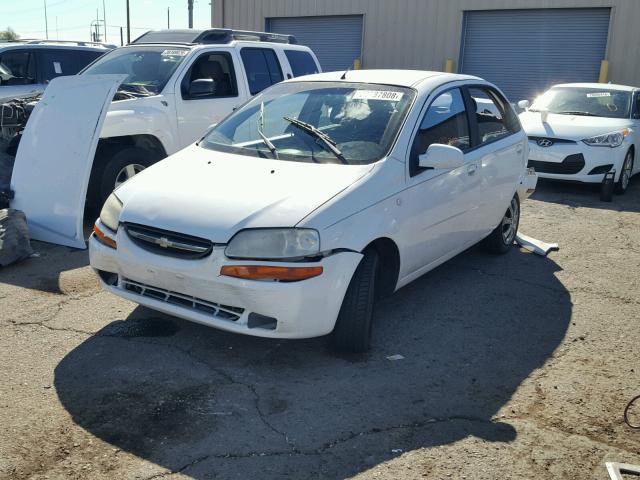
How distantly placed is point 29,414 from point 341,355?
1806 mm

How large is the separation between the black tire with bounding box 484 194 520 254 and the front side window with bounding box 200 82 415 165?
2.06m

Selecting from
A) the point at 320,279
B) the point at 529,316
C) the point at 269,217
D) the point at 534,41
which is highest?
the point at 534,41

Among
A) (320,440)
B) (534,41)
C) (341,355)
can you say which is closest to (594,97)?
(534,41)

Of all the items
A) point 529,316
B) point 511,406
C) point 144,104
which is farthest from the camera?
point 144,104

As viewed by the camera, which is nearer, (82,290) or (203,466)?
(203,466)

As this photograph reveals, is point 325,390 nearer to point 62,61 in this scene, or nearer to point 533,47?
point 62,61

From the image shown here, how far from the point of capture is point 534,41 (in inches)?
686

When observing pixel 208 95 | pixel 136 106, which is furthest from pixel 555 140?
pixel 136 106

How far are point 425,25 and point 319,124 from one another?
1482 cm

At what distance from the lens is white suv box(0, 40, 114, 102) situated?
32.0 feet

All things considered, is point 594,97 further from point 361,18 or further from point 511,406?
point 361,18

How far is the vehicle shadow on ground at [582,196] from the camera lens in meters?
9.55

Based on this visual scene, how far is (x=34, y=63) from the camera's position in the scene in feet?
33.2

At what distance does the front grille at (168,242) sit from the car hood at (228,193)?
0.13 feet
